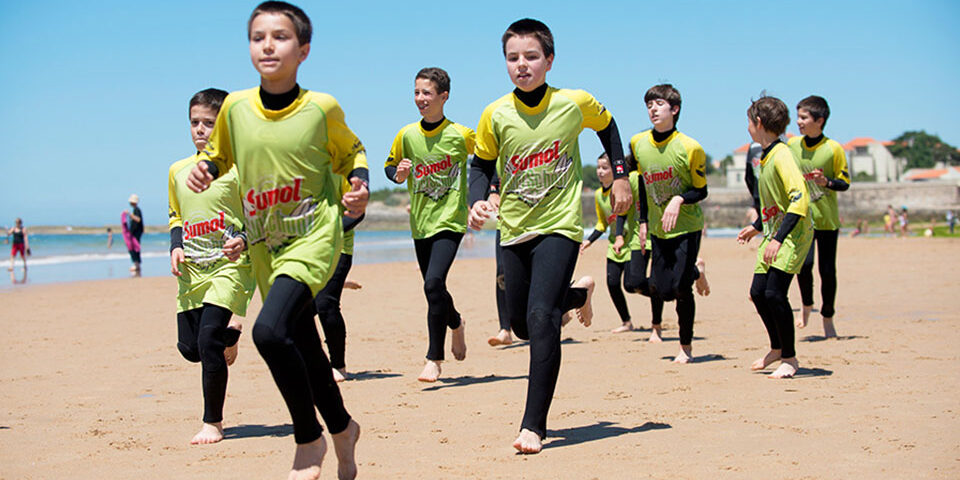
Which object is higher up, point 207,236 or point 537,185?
point 537,185

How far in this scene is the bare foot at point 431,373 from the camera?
23.9 feet

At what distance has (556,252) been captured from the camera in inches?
195

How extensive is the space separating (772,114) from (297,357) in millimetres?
4738

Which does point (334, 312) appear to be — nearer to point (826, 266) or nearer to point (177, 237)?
point (177, 237)

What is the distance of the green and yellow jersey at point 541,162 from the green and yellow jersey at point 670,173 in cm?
258

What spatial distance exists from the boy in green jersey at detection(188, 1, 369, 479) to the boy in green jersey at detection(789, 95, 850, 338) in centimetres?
595

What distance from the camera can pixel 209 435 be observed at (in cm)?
530

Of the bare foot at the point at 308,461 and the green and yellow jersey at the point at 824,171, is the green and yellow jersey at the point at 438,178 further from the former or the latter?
the green and yellow jersey at the point at 824,171

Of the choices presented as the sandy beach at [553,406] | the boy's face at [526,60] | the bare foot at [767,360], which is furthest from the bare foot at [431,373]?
the boy's face at [526,60]

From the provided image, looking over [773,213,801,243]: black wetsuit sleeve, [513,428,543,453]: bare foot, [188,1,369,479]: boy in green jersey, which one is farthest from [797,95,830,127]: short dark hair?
[188,1,369,479]: boy in green jersey

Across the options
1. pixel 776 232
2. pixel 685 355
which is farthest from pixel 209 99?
pixel 685 355

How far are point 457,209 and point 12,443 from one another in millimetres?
3705

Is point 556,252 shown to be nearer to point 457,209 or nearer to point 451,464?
point 451,464

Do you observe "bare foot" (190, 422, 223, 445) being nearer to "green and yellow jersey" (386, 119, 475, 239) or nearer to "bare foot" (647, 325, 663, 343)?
"green and yellow jersey" (386, 119, 475, 239)
